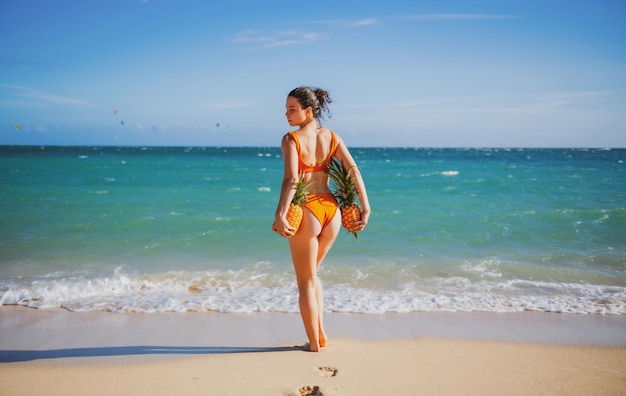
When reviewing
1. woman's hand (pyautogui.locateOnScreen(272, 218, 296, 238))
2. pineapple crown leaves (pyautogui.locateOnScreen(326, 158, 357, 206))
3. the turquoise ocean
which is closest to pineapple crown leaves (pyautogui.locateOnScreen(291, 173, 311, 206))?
woman's hand (pyautogui.locateOnScreen(272, 218, 296, 238))

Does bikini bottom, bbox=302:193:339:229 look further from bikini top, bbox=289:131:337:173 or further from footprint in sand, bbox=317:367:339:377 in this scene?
footprint in sand, bbox=317:367:339:377

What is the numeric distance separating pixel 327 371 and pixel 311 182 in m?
1.48

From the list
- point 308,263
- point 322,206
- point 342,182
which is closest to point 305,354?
point 308,263

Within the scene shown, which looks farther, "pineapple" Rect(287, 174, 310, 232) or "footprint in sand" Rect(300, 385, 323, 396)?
"pineapple" Rect(287, 174, 310, 232)

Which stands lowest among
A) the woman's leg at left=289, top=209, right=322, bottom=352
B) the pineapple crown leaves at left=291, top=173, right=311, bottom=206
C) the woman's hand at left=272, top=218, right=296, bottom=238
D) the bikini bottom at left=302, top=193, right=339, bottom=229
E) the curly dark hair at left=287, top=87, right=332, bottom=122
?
the woman's leg at left=289, top=209, right=322, bottom=352

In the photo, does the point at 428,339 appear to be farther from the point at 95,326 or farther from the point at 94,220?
the point at 94,220

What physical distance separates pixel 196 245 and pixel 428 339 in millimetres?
5826

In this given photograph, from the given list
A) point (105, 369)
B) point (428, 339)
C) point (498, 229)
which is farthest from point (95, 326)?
point (498, 229)

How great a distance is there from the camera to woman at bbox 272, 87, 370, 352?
3.58m

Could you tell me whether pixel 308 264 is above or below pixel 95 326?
above

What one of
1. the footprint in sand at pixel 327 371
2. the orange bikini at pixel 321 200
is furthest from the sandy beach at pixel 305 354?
the orange bikini at pixel 321 200

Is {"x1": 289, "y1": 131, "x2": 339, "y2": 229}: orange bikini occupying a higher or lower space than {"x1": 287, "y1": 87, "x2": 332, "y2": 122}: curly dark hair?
lower

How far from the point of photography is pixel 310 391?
3.21m

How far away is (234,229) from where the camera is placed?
34.6 ft
